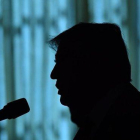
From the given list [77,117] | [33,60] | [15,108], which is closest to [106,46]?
[77,117]

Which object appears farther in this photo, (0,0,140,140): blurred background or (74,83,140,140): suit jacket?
(0,0,140,140): blurred background

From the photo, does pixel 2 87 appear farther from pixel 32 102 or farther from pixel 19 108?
pixel 19 108

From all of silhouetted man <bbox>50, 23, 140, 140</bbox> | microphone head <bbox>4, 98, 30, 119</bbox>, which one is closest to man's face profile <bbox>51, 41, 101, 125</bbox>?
silhouetted man <bbox>50, 23, 140, 140</bbox>

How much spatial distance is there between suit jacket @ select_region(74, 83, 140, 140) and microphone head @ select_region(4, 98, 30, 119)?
239mm

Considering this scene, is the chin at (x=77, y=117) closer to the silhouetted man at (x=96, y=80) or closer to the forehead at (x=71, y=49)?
the silhouetted man at (x=96, y=80)

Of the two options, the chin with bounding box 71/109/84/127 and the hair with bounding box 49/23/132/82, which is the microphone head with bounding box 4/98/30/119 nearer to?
the chin with bounding box 71/109/84/127

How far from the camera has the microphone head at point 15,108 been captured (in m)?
0.93

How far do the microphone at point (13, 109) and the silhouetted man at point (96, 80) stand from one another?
0.19 meters

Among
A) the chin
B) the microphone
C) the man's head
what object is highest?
the man's head

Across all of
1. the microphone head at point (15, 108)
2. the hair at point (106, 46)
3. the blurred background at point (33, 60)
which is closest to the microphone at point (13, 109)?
the microphone head at point (15, 108)

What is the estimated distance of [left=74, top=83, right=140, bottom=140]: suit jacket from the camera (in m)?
0.85

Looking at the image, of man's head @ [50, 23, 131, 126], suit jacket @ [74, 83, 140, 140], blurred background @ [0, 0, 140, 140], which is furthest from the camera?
blurred background @ [0, 0, 140, 140]

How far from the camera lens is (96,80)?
1061 mm

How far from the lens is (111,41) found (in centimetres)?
107
